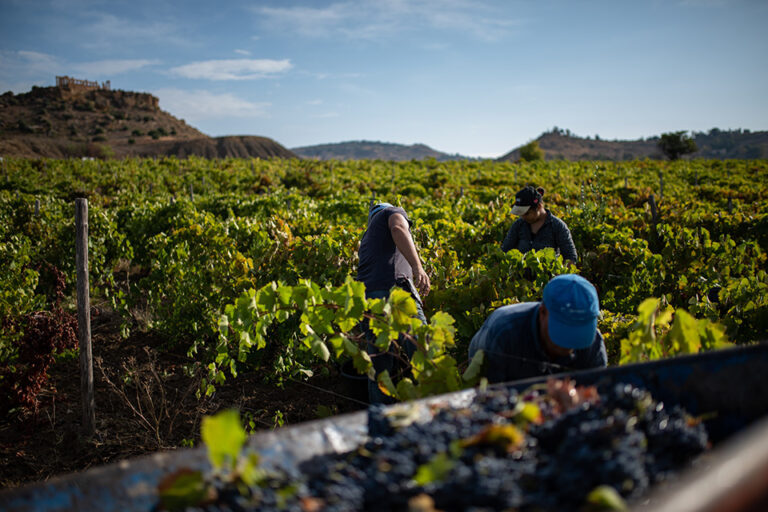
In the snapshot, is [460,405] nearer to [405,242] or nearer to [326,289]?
[326,289]

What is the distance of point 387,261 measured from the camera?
344 cm

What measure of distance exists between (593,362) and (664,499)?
172cm

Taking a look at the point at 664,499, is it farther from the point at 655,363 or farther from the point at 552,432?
the point at 655,363

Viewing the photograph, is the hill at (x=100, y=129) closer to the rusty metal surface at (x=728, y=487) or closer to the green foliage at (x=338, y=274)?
the green foliage at (x=338, y=274)

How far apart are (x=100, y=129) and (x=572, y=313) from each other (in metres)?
96.6

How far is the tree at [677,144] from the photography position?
5528 cm

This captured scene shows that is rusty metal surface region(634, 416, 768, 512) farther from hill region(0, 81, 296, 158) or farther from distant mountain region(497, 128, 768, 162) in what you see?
distant mountain region(497, 128, 768, 162)

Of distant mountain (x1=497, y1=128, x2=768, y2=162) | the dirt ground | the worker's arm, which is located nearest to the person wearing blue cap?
the worker's arm

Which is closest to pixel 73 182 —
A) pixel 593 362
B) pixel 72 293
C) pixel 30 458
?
pixel 72 293

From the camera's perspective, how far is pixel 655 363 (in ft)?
4.77

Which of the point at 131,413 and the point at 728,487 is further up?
the point at 728,487

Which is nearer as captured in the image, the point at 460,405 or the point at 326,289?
the point at 460,405

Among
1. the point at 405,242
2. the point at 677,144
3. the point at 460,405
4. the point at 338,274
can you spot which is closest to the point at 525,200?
the point at 405,242

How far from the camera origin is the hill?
65.9 meters
